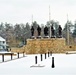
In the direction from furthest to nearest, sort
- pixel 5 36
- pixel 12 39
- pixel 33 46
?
pixel 5 36, pixel 12 39, pixel 33 46

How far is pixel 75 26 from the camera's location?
137 meters

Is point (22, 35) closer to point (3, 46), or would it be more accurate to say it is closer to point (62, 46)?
point (3, 46)

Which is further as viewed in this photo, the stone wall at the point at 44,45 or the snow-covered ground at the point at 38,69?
the stone wall at the point at 44,45

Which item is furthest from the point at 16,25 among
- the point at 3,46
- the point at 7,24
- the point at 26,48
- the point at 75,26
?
the point at 26,48

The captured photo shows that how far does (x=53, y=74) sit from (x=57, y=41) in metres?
37.2

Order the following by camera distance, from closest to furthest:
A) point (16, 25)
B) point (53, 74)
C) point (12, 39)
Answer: point (53, 74) → point (12, 39) → point (16, 25)

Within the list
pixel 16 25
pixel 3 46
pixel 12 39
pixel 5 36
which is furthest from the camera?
pixel 16 25

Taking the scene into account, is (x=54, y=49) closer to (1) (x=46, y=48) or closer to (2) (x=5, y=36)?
(1) (x=46, y=48)

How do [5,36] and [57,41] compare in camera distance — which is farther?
[5,36]

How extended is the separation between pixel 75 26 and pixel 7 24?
30.0m

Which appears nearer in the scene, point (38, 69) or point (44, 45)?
point (38, 69)

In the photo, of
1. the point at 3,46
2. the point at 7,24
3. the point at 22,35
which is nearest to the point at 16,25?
the point at 7,24

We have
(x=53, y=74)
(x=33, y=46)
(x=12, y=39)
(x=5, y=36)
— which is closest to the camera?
(x=53, y=74)

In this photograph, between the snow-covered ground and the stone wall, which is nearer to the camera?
the snow-covered ground
